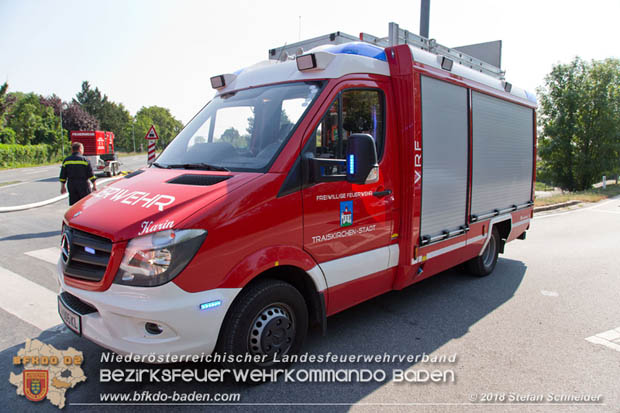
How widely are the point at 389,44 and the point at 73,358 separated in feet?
14.0

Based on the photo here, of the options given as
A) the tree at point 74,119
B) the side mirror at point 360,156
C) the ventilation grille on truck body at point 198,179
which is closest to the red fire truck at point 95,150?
the ventilation grille on truck body at point 198,179

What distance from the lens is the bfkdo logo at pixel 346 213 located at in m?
3.52

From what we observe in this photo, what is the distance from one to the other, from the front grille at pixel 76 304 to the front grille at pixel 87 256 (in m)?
0.21

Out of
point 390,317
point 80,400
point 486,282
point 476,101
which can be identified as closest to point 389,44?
point 476,101

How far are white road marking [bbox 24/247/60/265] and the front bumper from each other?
14.6ft

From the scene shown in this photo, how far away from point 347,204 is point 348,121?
29.3 inches

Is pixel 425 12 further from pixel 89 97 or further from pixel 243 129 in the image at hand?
pixel 89 97

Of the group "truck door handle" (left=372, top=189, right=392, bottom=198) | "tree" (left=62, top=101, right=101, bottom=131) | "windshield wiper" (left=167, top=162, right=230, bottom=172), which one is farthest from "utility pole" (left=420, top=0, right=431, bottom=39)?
"tree" (left=62, top=101, right=101, bottom=131)

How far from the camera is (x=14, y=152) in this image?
3634cm

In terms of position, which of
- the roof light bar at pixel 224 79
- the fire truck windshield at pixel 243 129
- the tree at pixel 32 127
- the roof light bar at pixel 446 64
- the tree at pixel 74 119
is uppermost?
the tree at pixel 74 119

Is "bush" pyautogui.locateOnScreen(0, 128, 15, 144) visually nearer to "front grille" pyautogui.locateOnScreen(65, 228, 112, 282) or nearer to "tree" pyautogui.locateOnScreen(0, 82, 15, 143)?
"tree" pyautogui.locateOnScreen(0, 82, 15, 143)

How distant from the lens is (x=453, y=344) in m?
3.95

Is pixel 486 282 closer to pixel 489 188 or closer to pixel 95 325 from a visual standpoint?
pixel 489 188

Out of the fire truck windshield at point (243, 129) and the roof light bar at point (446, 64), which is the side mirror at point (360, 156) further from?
the roof light bar at point (446, 64)
